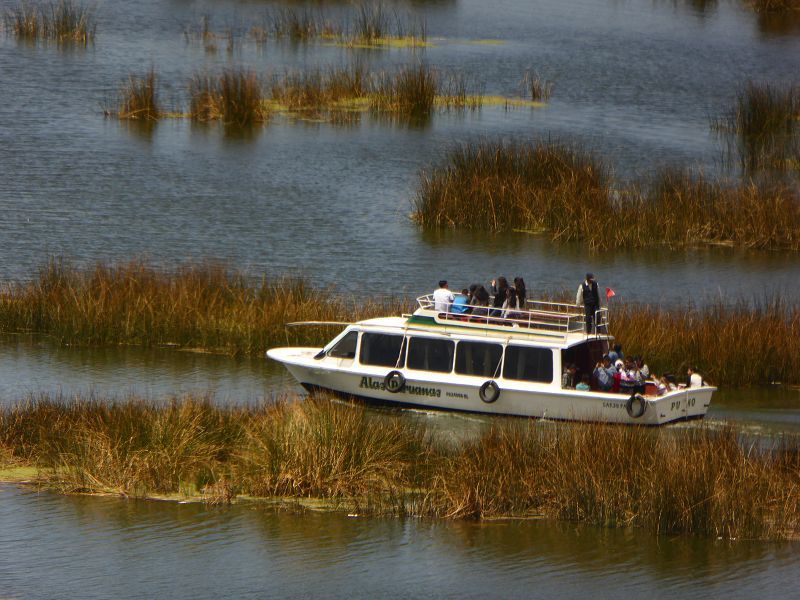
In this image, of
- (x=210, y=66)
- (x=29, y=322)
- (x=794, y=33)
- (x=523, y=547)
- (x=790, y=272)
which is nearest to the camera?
(x=523, y=547)

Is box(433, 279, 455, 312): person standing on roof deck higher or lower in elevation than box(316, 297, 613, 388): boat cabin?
higher

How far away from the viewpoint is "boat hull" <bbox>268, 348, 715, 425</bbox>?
24.3 metres

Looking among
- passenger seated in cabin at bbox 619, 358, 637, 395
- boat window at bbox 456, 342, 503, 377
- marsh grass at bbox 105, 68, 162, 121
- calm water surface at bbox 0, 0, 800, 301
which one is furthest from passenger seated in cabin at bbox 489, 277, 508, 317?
marsh grass at bbox 105, 68, 162, 121

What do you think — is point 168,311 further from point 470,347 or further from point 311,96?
point 311,96

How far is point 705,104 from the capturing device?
63.0 metres

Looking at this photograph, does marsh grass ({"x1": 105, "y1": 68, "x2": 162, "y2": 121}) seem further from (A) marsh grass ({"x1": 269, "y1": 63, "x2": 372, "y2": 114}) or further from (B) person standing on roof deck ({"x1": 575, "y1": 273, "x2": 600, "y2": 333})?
(B) person standing on roof deck ({"x1": 575, "y1": 273, "x2": 600, "y2": 333})

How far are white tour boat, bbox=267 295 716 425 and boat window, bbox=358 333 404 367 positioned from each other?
0.02 m

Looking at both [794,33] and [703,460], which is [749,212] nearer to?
[703,460]

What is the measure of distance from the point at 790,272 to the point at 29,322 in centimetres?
2069

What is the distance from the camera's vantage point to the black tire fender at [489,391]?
24703mm

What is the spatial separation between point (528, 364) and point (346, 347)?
11.3ft

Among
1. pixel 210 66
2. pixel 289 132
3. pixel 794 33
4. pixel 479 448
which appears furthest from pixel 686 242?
pixel 794 33

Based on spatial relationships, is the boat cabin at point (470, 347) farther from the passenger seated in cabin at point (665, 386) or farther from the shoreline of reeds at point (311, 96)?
the shoreline of reeds at point (311, 96)

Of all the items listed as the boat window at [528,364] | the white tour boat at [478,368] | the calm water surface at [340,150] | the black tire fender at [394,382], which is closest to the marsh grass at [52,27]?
the calm water surface at [340,150]
